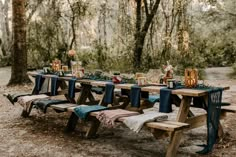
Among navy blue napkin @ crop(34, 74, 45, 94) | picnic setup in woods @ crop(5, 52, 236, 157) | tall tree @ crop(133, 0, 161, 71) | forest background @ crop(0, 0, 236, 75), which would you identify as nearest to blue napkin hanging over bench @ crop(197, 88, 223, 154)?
picnic setup in woods @ crop(5, 52, 236, 157)

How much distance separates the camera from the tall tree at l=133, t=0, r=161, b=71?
13.2 metres

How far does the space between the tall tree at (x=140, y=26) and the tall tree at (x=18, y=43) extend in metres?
4.72

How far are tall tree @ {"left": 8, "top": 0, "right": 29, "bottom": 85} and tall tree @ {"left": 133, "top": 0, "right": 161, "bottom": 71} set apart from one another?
4.72m

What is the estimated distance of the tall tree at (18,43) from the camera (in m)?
9.43

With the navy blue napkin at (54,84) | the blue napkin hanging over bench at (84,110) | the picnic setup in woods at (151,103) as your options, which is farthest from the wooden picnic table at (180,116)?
the navy blue napkin at (54,84)

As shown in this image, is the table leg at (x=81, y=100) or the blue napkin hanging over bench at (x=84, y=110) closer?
the blue napkin hanging over bench at (x=84, y=110)

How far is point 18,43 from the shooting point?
31.1 feet

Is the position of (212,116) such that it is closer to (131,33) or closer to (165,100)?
(165,100)

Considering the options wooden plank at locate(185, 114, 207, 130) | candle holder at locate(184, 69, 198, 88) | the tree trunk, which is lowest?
wooden plank at locate(185, 114, 207, 130)

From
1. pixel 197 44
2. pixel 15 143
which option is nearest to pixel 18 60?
pixel 15 143

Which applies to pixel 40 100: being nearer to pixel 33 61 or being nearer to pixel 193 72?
pixel 193 72

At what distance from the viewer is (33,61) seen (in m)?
15.8

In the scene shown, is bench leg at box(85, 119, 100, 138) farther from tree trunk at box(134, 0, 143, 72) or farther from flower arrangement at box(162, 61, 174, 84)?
tree trunk at box(134, 0, 143, 72)

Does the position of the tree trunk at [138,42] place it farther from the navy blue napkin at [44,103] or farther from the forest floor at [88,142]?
the navy blue napkin at [44,103]
